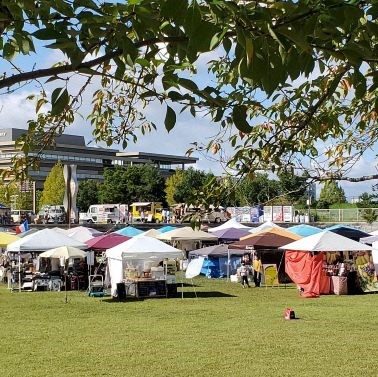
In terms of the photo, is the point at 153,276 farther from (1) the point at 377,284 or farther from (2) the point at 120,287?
(1) the point at 377,284

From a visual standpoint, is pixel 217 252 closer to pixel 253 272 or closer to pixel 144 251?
pixel 253 272

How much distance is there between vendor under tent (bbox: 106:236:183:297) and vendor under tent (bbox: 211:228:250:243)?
13.5m

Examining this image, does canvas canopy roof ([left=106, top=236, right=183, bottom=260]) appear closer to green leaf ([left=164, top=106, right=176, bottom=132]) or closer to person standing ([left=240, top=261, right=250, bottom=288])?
person standing ([left=240, top=261, right=250, bottom=288])

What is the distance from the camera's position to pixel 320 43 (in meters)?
2.88

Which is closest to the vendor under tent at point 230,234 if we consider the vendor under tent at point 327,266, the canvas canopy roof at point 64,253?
the vendor under tent at point 327,266

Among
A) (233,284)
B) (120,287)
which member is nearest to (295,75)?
(120,287)

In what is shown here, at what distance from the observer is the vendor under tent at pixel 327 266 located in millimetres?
23109

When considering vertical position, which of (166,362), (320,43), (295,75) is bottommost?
(166,362)

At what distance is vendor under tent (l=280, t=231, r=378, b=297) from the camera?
23.1 m

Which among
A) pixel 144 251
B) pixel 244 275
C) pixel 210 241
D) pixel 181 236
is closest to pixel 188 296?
pixel 144 251

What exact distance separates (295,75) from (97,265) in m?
25.4

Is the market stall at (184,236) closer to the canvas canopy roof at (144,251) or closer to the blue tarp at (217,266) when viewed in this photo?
the blue tarp at (217,266)

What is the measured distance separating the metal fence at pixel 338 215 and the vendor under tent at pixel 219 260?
38559mm

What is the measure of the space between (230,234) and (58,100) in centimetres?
3495
